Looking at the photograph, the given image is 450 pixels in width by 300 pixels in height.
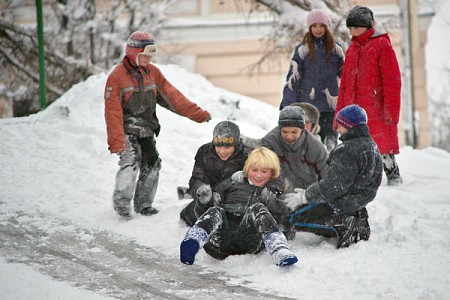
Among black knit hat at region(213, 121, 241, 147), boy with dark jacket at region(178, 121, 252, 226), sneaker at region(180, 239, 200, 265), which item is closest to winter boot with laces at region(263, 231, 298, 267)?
sneaker at region(180, 239, 200, 265)

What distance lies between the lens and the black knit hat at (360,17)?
305 inches

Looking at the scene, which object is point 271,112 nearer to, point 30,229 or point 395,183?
point 395,183

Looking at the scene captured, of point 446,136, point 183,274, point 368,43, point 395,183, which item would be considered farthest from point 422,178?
point 446,136

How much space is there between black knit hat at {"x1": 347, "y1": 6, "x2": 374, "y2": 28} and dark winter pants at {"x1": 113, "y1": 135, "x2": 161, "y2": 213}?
2.27 m

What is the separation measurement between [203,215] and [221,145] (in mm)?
789

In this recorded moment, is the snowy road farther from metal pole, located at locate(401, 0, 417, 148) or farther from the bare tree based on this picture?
metal pole, located at locate(401, 0, 417, 148)

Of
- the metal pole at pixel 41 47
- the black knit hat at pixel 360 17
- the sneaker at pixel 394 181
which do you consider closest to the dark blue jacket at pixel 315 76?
the black knit hat at pixel 360 17

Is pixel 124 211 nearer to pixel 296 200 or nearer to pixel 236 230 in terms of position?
pixel 236 230

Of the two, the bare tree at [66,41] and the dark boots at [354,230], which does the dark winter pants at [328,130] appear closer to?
the dark boots at [354,230]

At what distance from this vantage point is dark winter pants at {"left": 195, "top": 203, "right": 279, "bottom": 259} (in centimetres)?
588

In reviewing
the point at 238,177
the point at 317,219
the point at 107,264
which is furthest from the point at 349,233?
the point at 107,264

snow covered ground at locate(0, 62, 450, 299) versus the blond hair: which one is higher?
the blond hair

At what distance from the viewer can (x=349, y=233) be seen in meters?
6.13

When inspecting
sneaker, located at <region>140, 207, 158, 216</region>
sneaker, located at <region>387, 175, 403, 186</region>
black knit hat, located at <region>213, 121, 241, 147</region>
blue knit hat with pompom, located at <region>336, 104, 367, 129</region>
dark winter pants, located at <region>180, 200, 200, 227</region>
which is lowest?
sneaker, located at <region>140, 207, 158, 216</region>
